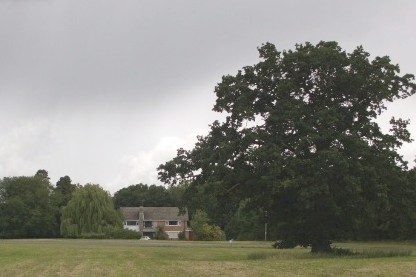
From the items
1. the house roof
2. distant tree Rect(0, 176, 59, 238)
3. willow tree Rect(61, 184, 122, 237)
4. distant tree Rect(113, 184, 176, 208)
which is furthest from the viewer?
distant tree Rect(113, 184, 176, 208)

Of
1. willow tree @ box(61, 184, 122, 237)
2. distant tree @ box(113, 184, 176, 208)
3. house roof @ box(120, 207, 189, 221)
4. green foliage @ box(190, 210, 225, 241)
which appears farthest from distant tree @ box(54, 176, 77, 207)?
green foliage @ box(190, 210, 225, 241)

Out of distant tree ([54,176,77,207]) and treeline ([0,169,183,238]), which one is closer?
treeline ([0,169,183,238])

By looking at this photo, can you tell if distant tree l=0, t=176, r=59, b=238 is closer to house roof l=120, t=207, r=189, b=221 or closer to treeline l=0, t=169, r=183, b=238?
treeline l=0, t=169, r=183, b=238

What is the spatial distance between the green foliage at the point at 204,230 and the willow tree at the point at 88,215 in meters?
16.2

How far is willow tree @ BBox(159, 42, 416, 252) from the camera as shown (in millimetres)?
33031

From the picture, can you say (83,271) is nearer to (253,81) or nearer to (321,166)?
(321,166)

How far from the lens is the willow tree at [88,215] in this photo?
105m

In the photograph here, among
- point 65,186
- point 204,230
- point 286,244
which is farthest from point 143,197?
point 286,244

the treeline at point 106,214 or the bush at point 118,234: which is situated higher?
the treeline at point 106,214

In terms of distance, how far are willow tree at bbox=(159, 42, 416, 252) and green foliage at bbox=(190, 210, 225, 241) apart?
75.0m

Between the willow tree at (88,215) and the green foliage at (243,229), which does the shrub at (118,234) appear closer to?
the willow tree at (88,215)

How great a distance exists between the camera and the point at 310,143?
110ft

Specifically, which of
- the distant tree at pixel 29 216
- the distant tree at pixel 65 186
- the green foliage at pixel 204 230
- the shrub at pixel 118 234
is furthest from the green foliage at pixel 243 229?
the distant tree at pixel 65 186

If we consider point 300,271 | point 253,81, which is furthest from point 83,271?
point 253,81
